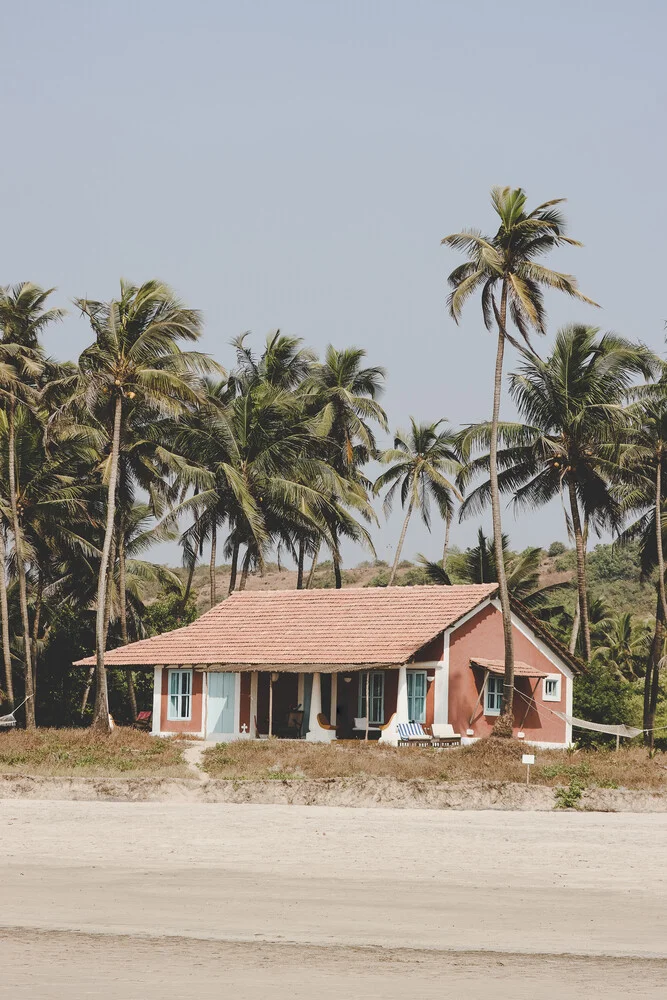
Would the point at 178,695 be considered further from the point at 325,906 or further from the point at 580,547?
the point at 325,906

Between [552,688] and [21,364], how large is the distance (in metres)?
17.0

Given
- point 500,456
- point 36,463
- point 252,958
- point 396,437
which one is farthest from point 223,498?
point 252,958

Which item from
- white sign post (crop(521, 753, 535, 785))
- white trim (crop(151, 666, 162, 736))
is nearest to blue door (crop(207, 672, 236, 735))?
white trim (crop(151, 666, 162, 736))

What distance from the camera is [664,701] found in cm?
4916

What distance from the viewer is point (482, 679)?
3297cm

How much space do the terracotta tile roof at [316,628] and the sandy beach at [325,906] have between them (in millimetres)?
11967

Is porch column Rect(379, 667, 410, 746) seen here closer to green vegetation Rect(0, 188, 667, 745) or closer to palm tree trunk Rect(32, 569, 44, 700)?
green vegetation Rect(0, 188, 667, 745)

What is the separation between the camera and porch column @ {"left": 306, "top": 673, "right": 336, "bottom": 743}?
32.2 m

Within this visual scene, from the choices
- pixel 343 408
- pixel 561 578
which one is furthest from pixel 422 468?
pixel 561 578

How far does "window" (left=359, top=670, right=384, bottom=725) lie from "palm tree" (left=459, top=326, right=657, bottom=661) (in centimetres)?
759

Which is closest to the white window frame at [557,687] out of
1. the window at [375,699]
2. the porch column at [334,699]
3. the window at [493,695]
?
the window at [493,695]

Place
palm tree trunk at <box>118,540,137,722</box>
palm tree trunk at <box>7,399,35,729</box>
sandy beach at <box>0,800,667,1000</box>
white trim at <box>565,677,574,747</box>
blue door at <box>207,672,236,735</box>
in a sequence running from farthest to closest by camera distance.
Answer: palm tree trunk at <box>118,540,137,722</box>
palm tree trunk at <box>7,399,35,729</box>
white trim at <box>565,677,574,747</box>
blue door at <box>207,672,236,735</box>
sandy beach at <box>0,800,667,1000</box>

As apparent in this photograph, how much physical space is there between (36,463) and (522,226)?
16.2 meters

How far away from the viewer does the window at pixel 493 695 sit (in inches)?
1297
